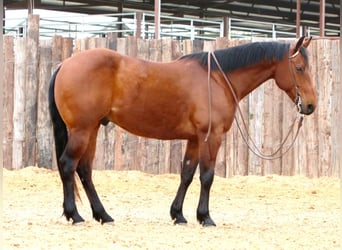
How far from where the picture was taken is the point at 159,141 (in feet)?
36.3

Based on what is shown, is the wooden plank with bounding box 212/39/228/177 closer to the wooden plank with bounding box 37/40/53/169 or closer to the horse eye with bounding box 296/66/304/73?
the wooden plank with bounding box 37/40/53/169

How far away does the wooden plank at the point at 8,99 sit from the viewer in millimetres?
11203

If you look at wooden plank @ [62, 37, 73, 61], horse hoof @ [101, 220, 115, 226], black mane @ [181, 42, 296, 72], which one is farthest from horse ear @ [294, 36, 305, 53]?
wooden plank @ [62, 37, 73, 61]

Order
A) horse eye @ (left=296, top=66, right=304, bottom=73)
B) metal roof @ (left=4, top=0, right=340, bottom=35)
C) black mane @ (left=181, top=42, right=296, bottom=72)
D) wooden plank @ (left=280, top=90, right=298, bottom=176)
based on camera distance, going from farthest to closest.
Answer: metal roof @ (left=4, top=0, right=340, bottom=35) → wooden plank @ (left=280, top=90, right=298, bottom=176) → black mane @ (left=181, top=42, right=296, bottom=72) → horse eye @ (left=296, top=66, right=304, bottom=73)

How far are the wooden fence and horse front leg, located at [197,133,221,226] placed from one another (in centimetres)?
399

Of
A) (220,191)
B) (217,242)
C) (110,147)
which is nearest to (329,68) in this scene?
(220,191)

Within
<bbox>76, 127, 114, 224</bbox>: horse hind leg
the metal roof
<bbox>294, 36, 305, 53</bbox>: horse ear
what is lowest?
<bbox>76, 127, 114, 224</bbox>: horse hind leg

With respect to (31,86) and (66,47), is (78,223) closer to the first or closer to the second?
(31,86)

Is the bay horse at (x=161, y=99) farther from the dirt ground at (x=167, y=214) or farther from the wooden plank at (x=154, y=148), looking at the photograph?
the wooden plank at (x=154, y=148)

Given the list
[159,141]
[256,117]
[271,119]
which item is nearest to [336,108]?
[271,119]

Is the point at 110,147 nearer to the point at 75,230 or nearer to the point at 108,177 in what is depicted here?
the point at 108,177

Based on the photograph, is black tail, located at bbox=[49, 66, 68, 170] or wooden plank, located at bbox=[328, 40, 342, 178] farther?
wooden plank, located at bbox=[328, 40, 342, 178]

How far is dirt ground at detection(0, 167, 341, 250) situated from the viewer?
5.87 m

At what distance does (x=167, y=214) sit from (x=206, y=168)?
105 cm
